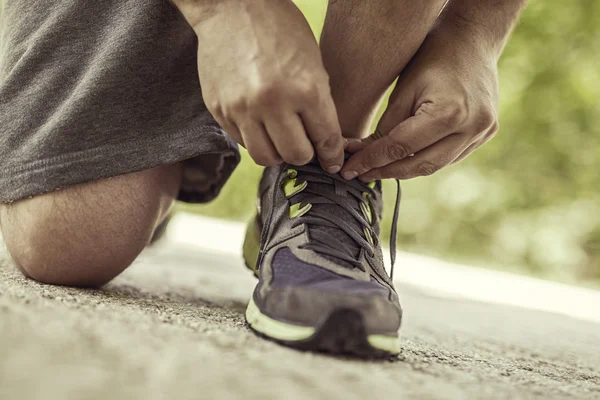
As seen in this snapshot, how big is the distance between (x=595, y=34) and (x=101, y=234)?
2.85 metres

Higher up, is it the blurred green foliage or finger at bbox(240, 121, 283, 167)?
the blurred green foliage

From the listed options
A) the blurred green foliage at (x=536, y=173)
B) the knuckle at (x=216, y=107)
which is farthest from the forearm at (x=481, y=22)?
the blurred green foliage at (x=536, y=173)

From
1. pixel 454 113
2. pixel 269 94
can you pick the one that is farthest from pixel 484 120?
pixel 269 94

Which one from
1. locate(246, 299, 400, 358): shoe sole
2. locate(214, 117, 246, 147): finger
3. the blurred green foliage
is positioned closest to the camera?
locate(246, 299, 400, 358): shoe sole

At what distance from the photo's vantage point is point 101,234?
738mm

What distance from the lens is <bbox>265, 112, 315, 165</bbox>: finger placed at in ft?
1.73

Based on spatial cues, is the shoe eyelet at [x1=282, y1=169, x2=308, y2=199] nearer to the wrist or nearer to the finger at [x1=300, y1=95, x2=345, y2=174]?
the finger at [x1=300, y1=95, x2=345, y2=174]

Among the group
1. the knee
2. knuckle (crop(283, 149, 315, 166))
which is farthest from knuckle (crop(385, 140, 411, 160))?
the knee

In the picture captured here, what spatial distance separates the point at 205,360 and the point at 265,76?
0.86 feet

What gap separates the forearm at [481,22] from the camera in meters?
0.71

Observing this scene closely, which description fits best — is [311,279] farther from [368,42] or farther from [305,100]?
[368,42]

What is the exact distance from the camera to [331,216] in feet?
2.02

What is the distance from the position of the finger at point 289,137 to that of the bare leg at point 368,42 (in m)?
0.16

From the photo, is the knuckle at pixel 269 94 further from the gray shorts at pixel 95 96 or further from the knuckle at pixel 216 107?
the gray shorts at pixel 95 96
